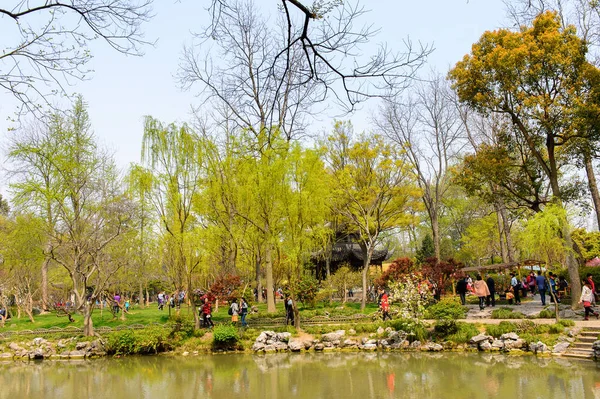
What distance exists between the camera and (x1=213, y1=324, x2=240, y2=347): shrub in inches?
570

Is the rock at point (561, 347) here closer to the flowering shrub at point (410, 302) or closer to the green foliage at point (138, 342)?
the flowering shrub at point (410, 302)

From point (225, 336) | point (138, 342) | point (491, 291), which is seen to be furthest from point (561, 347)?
point (138, 342)

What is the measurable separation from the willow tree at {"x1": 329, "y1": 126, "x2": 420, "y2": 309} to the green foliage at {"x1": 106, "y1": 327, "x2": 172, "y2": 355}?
953cm

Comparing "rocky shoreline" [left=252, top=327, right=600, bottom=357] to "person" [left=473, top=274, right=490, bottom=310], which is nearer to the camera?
"rocky shoreline" [left=252, top=327, right=600, bottom=357]

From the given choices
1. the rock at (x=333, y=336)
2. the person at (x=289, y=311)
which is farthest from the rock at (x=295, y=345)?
the person at (x=289, y=311)

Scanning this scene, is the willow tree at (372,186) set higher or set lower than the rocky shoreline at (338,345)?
higher

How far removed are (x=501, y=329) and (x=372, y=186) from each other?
1054 cm

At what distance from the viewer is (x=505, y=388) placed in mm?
8438

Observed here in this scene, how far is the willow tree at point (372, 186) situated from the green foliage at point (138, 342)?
9.53m

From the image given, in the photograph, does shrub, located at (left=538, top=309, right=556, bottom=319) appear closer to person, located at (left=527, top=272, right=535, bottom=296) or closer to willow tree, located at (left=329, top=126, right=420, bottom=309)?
person, located at (left=527, top=272, right=535, bottom=296)

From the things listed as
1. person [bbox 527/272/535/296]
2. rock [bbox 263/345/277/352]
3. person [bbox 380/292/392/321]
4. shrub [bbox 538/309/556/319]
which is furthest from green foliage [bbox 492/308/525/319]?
rock [bbox 263/345/277/352]

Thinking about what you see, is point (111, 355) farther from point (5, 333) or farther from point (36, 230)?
point (36, 230)

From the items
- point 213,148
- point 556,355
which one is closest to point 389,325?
point 556,355

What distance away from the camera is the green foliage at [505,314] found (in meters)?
13.9
